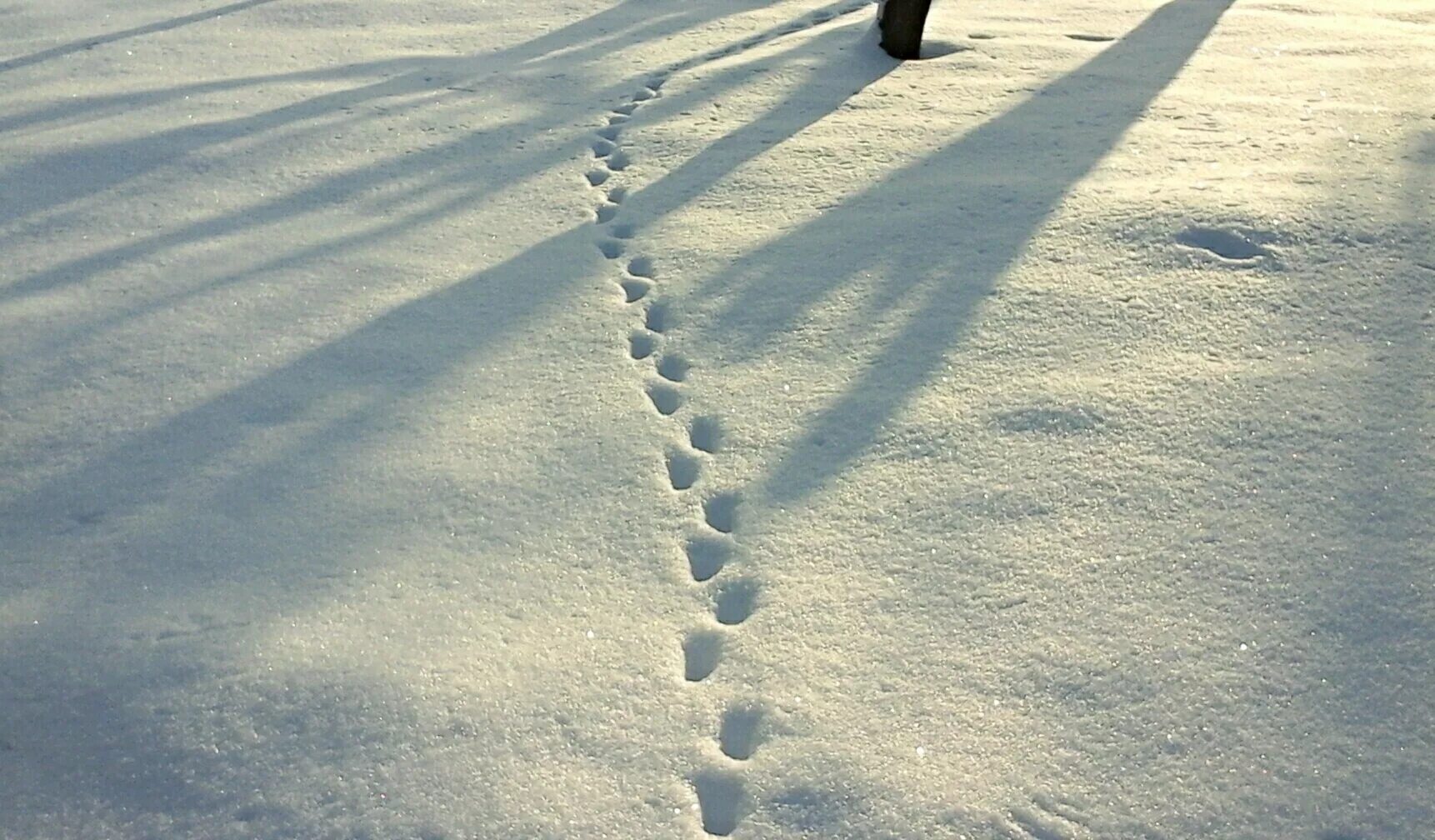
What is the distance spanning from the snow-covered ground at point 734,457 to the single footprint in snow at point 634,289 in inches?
0.5

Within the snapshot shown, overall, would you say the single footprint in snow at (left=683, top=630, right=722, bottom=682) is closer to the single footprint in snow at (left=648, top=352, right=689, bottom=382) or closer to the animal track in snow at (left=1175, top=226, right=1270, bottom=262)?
the single footprint in snow at (left=648, top=352, right=689, bottom=382)

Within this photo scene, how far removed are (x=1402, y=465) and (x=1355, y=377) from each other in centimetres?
21

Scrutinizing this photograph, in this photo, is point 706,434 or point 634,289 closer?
point 706,434

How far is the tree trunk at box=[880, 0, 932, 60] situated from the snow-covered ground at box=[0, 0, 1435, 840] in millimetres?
123

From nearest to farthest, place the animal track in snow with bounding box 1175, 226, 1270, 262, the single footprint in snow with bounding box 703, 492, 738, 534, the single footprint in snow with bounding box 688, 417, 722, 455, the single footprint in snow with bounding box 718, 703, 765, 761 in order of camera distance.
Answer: the single footprint in snow with bounding box 718, 703, 765, 761, the single footprint in snow with bounding box 703, 492, 738, 534, the single footprint in snow with bounding box 688, 417, 722, 455, the animal track in snow with bounding box 1175, 226, 1270, 262

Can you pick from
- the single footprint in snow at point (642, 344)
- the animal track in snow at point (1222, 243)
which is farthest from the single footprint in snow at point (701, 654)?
the animal track in snow at point (1222, 243)

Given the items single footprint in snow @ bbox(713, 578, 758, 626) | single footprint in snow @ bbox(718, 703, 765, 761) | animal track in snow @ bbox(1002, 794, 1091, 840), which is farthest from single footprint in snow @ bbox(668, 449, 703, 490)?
animal track in snow @ bbox(1002, 794, 1091, 840)

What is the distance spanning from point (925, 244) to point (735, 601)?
0.98m

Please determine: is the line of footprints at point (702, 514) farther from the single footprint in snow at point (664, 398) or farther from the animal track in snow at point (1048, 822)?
the animal track in snow at point (1048, 822)

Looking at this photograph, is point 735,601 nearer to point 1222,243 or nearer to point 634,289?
point 634,289

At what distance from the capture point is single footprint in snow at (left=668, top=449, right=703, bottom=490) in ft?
6.09

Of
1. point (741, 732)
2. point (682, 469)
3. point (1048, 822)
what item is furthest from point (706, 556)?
point (1048, 822)

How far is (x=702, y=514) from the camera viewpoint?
1.79 m

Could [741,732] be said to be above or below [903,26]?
below
